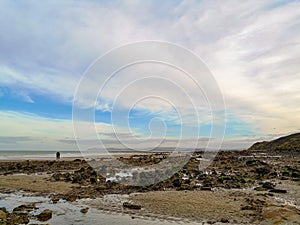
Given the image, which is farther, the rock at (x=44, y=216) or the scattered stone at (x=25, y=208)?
the scattered stone at (x=25, y=208)

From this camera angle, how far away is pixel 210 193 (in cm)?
1833

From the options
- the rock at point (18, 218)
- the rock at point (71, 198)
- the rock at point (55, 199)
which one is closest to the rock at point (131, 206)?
the rock at point (71, 198)

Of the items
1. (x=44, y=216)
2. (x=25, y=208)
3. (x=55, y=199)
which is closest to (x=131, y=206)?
(x=44, y=216)

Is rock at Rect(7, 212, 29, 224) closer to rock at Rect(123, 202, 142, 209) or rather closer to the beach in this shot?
the beach

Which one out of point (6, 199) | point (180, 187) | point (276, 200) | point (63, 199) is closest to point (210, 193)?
point (180, 187)

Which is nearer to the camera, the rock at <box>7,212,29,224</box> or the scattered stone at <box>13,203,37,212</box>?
the rock at <box>7,212,29,224</box>

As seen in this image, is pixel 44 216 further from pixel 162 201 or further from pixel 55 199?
pixel 162 201

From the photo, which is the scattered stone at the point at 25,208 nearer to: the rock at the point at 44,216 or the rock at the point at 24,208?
the rock at the point at 24,208

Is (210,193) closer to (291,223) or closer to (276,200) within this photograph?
(276,200)

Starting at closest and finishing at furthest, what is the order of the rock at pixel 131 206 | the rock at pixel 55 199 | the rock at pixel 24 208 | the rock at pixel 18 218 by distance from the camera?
the rock at pixel 18 218 → the rock at pixel 24 208 → the rock at pixel 131 206 → the rock at pixel 55 199

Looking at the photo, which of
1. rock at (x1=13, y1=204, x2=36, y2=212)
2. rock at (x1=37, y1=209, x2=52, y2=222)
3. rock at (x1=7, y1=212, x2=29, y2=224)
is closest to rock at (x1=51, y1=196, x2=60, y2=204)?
rock at (x1=13, y1=204, x2=36, y2=212)

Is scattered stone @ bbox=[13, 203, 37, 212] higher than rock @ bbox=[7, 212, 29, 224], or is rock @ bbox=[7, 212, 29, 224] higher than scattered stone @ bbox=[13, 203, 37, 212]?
scattered stone @ bbox=[13, 203, 37, 212]

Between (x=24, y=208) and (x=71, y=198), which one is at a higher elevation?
(x=71, y=198)

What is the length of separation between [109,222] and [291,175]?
1888 cm
